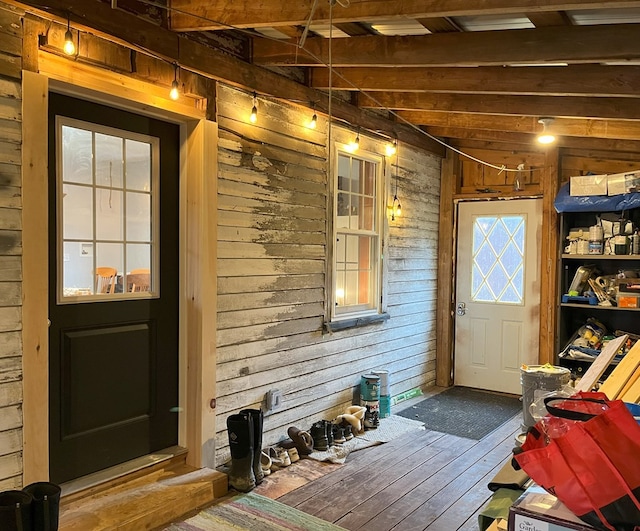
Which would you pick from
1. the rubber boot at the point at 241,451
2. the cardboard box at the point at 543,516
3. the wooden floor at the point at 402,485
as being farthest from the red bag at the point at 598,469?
the rubber boot at the point at 241,451

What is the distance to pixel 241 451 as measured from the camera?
3.27 metres

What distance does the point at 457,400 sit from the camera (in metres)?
5.45

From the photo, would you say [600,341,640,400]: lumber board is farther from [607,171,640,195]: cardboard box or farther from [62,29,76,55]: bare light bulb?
[62,29,76,55]: bare light bulb

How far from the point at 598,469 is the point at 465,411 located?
3831 millimetres

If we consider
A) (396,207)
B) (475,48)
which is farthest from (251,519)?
(396,207)

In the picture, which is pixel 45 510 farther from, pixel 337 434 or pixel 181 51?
pixel 181 51

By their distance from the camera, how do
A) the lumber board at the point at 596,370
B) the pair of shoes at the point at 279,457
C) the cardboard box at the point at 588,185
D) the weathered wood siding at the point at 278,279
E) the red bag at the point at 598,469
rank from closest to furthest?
the red bag at the point at 598,469
the lumber board at the point at 596,370
the weathered wood siding at the point at 278,279
the pair of shoes at the point at 279,457
the cardboard box at the point at 588,185

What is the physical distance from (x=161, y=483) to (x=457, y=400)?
3273 mm

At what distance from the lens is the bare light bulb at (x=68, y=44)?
253 cm

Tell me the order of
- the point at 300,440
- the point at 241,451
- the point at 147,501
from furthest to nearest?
1. the point at 300,440
2. the point at 241,451
3. the point at 147,501

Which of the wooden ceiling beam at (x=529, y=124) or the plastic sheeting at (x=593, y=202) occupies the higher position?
the wooden ceiling beam at (x=529, y=124)

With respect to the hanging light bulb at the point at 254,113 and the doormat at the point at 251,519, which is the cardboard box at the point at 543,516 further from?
the hanging light bulb at the point at 254,113

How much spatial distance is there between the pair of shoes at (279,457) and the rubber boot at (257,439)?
0.24 meters


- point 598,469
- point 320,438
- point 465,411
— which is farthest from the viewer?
point 465,411
